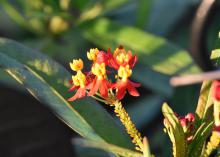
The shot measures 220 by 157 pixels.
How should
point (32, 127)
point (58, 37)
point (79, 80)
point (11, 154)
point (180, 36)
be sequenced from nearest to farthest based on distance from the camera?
point (79, 80)
point (11, 154)
point (32, 127)
point (58, 37)
point (180, 36)

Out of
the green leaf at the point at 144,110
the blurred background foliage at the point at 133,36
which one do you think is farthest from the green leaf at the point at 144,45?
the green leaf at the point at 144,110

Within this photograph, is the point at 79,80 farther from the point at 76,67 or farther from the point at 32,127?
the point at 32,127

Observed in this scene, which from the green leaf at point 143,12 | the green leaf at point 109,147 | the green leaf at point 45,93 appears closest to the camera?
the green leaf at point 109,147

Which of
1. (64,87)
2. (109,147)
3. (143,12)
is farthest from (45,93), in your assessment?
(143,12)

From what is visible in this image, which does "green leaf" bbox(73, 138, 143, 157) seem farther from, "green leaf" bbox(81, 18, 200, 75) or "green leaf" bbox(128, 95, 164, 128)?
"green leaf" bbox(128, 95, 164, 128)

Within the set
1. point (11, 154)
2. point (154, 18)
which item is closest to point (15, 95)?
point (11, 154)

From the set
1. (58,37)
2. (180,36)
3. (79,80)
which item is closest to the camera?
(79,80)

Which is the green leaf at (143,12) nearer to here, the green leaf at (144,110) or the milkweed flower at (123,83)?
the green leaf at (144,110)
